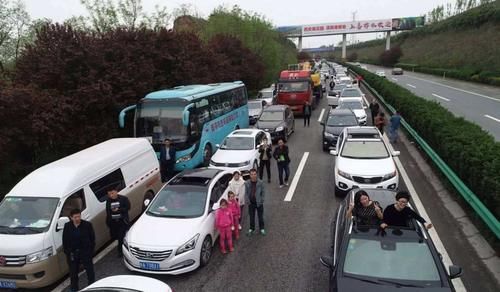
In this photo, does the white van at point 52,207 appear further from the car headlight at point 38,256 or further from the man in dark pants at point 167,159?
the man in dark pants at point 167,159

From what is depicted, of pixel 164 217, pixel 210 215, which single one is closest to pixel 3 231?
pixel 164 217

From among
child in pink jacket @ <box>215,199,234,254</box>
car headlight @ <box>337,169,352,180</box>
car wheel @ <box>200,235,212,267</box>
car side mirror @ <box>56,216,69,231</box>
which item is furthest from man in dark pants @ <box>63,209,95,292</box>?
car headlight @ <box>337,169,352,180</box>

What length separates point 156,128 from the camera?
13922 millimetres

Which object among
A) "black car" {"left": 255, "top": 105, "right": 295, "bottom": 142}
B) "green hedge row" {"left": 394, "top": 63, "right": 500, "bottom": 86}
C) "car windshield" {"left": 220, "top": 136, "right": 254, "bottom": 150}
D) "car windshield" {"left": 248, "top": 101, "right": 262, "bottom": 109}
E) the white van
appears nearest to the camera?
the white van

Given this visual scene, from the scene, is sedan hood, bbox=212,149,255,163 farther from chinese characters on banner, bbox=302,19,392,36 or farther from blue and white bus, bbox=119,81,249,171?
chinese characters on banner, bbox=302,19,392,36

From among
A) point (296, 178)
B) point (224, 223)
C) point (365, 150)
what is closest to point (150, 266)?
point (224, 223)

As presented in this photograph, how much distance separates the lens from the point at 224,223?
27.3ft

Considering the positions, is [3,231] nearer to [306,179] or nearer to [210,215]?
[210,215]

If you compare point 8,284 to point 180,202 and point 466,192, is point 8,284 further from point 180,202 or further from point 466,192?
point 466,192

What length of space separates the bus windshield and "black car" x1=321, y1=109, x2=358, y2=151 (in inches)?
256

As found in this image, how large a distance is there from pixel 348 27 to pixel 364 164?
89598 millimetres

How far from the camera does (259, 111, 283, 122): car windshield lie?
19594 mm

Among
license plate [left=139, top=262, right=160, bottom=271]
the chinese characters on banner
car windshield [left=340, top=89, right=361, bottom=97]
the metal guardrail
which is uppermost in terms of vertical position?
the chinese characters on banner

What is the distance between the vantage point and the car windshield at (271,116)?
1959 cm
